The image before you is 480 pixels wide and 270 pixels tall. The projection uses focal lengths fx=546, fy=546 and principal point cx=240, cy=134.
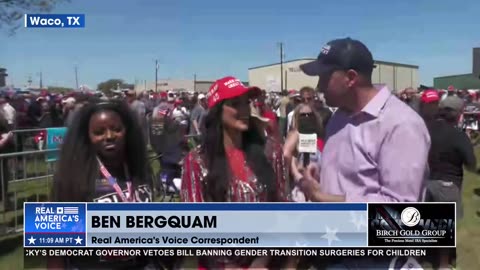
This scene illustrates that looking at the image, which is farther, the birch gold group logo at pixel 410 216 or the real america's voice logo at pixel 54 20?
the real america's voice logo at pixel 54 20

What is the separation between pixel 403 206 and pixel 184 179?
38.2 inches

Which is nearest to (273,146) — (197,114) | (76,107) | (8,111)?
(197,114)

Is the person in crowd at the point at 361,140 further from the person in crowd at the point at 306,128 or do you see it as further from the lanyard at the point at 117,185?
the lanyard at the point at 117,185

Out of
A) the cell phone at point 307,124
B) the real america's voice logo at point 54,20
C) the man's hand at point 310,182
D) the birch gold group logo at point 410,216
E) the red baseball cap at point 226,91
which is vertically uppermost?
the real america's voice logo at point 54,20

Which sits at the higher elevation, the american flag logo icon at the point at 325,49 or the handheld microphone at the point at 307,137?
the american flag logo icon at the point at 325,49

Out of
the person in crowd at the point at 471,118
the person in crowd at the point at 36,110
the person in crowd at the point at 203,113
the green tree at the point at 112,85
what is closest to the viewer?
the person in crowd at the point at 203,113

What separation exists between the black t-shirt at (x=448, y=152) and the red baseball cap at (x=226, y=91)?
2.64 feet

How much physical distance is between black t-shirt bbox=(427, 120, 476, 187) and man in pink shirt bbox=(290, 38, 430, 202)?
20 centimetres

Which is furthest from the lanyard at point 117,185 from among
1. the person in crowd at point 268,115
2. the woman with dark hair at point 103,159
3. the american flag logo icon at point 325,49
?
the american flag logo icon at point 325,49

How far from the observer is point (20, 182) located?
3326 millimetres

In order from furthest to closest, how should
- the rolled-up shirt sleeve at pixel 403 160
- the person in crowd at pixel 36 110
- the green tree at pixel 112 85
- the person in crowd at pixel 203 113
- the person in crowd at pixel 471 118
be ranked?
the person in crowd at pixel 471 118 < the person in crowd at pixel 36 110 < the green tree at pixel 112 85 < the person in crowd at pixel 203 113 < the rolled-up shirt sleeve at pixel 403 160

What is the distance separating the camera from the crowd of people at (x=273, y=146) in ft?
7.50

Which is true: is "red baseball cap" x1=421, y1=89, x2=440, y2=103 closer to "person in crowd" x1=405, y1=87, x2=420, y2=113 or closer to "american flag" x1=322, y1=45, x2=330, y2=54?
"person in crowd" x1=405, y1=87, x2=420, y2=113

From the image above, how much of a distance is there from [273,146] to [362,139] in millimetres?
410
